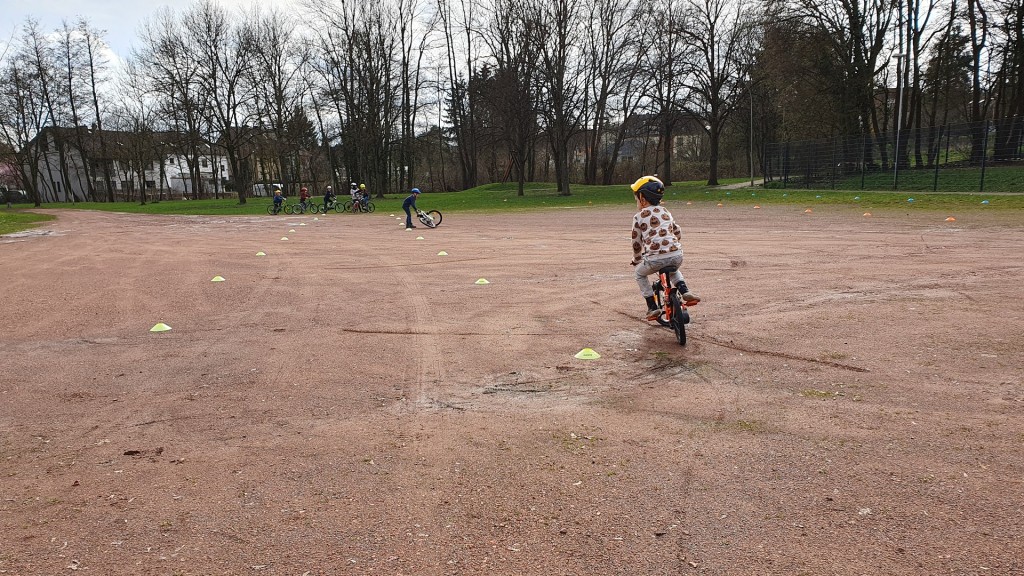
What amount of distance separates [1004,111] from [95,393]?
46.7m

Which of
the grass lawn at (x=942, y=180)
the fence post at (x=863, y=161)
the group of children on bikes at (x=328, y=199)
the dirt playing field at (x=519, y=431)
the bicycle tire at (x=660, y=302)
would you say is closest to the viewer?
the dirt playing field at (x=519, y=431)

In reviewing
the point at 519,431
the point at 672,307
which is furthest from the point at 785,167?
the point at 519,431

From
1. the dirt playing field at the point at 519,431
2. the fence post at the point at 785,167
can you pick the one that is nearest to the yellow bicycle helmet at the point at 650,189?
the dirt playing field at the point at 519,431

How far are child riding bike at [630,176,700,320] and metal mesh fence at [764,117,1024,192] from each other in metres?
25.1

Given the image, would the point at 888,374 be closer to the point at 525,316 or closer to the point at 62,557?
the point at 525,316

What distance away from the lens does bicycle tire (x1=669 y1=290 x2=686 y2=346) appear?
20.1 feet

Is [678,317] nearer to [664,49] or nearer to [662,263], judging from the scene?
[662,263]

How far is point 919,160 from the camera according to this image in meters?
30.3

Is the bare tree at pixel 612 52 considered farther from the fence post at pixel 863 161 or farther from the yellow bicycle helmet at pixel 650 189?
the yellow bicycle helmet at pixel 650 189

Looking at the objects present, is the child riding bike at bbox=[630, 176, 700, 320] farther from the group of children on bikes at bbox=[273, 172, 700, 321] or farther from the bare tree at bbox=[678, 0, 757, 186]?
the bare tree at bbox=[678, 0, 757, 186]

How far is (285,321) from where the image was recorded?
7566mm

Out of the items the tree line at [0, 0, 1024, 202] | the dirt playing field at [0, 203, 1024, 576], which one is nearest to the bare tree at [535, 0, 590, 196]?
the tree line at [0, 0, 1024, 202]

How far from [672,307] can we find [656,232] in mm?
735

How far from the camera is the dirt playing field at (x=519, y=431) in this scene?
292 cm
